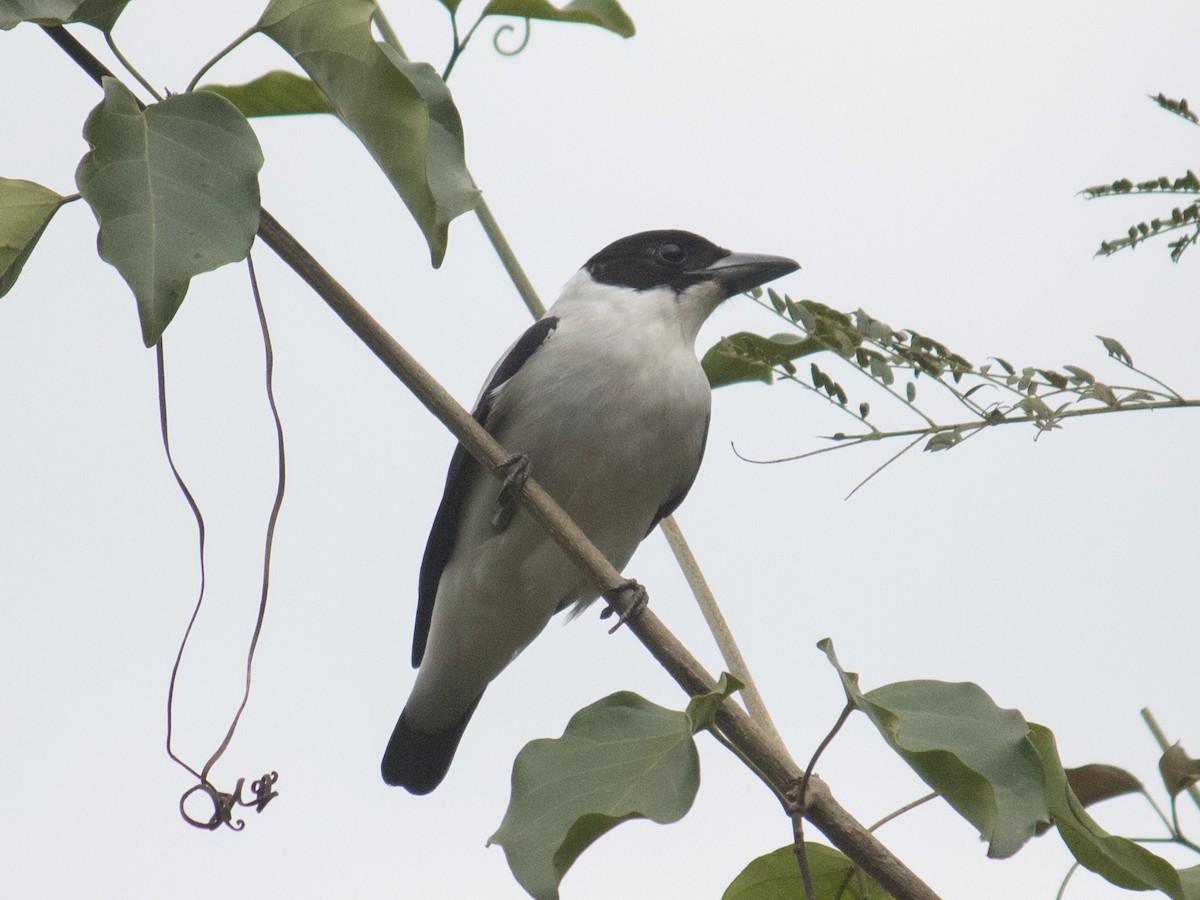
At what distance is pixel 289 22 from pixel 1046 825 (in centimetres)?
128

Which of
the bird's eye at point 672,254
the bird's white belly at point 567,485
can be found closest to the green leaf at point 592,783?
the bird's white belly at point 567,485

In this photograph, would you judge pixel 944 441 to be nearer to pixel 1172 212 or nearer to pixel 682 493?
pixel 1172 212

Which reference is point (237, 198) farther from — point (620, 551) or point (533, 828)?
point (620, 551)

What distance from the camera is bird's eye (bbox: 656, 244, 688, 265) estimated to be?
4.47 m

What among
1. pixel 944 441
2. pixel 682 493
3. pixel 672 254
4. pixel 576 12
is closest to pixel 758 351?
pixel 944 441

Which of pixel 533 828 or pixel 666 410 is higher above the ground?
pixel 666 410

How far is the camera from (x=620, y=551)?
428 cm

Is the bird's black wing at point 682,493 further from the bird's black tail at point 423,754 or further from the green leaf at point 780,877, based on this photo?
the green leaf at point 780,877

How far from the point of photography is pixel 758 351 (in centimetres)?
246

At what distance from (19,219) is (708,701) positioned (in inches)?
38.2

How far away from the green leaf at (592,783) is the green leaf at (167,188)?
0.63m

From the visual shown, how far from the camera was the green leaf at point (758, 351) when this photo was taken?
2.45m

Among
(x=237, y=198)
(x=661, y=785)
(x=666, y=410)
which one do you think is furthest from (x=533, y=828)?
(x=666, y=410)

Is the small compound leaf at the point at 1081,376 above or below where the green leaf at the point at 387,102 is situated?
below
